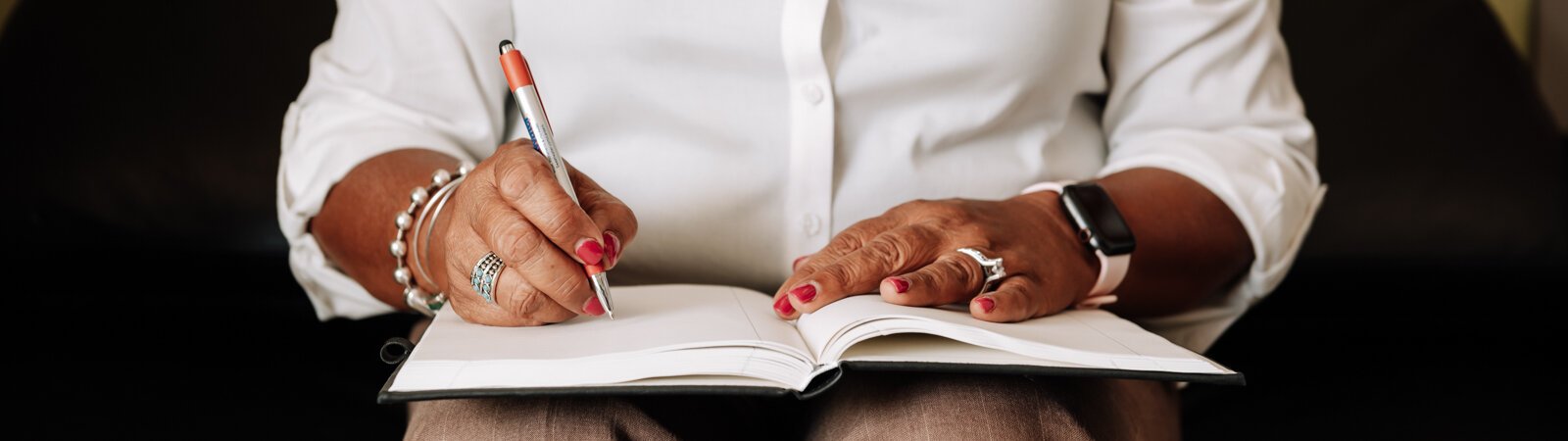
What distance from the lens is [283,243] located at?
1431 mm

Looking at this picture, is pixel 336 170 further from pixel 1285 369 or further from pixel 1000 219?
pixel 1285 369

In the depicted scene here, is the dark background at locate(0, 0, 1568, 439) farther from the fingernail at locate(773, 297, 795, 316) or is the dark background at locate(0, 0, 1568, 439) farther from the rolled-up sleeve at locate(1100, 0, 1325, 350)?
the fingernail at locate(773, 297, 795, 316)

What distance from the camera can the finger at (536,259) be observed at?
63 cm

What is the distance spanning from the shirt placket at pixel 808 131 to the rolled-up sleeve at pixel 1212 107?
0.26 m

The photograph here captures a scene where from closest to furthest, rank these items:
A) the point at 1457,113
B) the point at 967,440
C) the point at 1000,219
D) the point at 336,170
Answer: the point at 967,440
the point at 1000,219
the point at 336,170
the point at 1457,113

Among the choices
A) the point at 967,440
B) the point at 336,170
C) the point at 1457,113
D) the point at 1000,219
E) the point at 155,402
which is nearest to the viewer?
the point at 967,440

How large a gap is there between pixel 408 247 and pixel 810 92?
12.7 inches

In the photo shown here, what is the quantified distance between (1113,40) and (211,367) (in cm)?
103

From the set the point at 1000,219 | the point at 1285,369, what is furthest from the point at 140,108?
the point at 1285,369

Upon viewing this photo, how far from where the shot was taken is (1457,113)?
1591 millimetres

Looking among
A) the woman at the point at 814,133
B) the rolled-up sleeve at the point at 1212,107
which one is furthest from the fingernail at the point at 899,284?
the rolled-up sleeve at the point at 1212,107

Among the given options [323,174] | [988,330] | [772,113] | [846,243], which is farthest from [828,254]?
[323,174]

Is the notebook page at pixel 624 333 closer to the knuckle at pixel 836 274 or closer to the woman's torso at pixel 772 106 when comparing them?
the knuckle at pixel 836 274

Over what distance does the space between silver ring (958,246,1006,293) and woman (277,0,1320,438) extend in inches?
2.7
